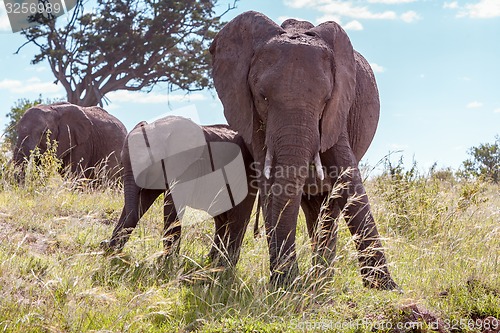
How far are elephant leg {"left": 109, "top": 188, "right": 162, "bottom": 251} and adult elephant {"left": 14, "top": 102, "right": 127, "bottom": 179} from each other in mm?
4558

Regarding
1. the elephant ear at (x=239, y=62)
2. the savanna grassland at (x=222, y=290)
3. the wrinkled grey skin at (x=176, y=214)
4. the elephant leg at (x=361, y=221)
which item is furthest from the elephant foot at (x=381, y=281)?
the elephant ear at (x=239, y=62)

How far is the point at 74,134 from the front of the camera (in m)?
13.8

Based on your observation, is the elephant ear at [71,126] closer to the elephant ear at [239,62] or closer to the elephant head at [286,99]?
the elephant ear at [239,62]

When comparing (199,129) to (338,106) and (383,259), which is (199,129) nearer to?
(338,106)

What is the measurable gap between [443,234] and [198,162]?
2.72 m

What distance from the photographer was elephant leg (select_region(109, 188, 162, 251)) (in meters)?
6.61

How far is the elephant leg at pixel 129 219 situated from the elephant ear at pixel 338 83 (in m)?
2.20

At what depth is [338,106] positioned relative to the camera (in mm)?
5746

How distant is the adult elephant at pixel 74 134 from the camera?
504 inches

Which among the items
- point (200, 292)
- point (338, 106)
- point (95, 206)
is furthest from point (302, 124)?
point (95, 206)

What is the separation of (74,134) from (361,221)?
367 inches

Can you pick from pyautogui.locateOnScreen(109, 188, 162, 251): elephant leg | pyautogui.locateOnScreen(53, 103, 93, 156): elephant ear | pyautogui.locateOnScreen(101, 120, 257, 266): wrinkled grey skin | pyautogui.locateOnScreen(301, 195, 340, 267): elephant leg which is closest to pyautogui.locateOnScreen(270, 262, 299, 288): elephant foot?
pyautogui.locateOnScreen(301, 195, 340, 267): elephant leg

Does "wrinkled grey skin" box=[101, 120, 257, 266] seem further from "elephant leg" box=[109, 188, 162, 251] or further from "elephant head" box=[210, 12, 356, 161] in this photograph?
"elephant head" box=[210, 12, 356, 161]

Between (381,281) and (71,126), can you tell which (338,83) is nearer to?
(381,281)
